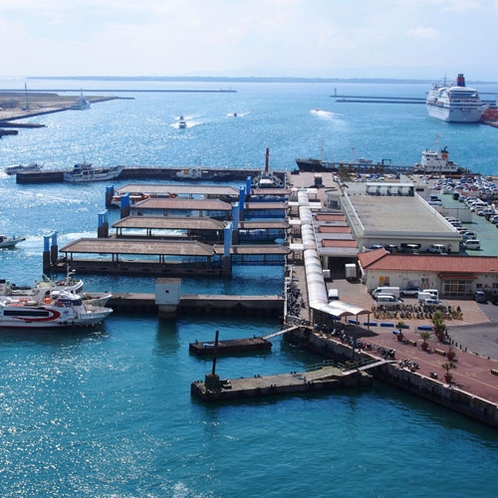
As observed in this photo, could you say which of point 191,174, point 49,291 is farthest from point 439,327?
point 191,174

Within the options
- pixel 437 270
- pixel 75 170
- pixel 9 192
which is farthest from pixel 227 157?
pixel 437 270

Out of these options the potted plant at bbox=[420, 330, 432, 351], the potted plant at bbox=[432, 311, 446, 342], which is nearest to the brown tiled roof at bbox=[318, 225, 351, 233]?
the potted plant at bbox=[432, 311, 446, 342]

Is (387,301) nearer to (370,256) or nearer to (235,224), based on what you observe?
(370,256)

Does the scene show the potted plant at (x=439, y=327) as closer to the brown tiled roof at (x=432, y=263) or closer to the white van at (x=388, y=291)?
the white van at (x=388, y=291)

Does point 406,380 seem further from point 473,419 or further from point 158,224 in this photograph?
point 158,224

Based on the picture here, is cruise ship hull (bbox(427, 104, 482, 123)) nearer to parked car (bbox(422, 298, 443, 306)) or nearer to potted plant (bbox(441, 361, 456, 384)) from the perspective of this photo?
parked car (bbox(422, 298, 443, 306))

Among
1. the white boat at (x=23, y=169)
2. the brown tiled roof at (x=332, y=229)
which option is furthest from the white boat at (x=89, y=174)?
the brown tiled roof at (x=332, y=229)

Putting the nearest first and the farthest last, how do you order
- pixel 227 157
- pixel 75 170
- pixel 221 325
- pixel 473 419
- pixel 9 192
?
pixel 473 419
pixel 221 325
pixel 9 192
pixel 75 170
pixel 227 157
